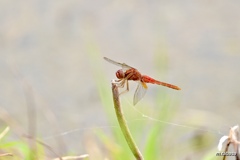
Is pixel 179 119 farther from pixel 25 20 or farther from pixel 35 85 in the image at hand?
pixel 25 20

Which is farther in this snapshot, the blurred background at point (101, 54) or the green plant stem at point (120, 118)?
the blurred background at point (101, 54)

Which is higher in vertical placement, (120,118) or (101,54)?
(101,54)

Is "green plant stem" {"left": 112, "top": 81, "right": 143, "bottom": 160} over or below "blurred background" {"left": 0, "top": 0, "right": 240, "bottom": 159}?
below

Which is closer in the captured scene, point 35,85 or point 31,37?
point 35,85

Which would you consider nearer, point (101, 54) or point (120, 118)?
point (120, 118)

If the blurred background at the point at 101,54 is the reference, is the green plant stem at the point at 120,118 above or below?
below

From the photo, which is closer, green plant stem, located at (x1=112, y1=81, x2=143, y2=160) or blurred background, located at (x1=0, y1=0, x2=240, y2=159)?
green plant stem, located at (x1=112, y1=81, x2=143, y2=160)

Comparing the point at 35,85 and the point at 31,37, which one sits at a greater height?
the point at 31,37

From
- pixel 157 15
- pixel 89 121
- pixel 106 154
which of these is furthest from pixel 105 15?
pixel 106 154
